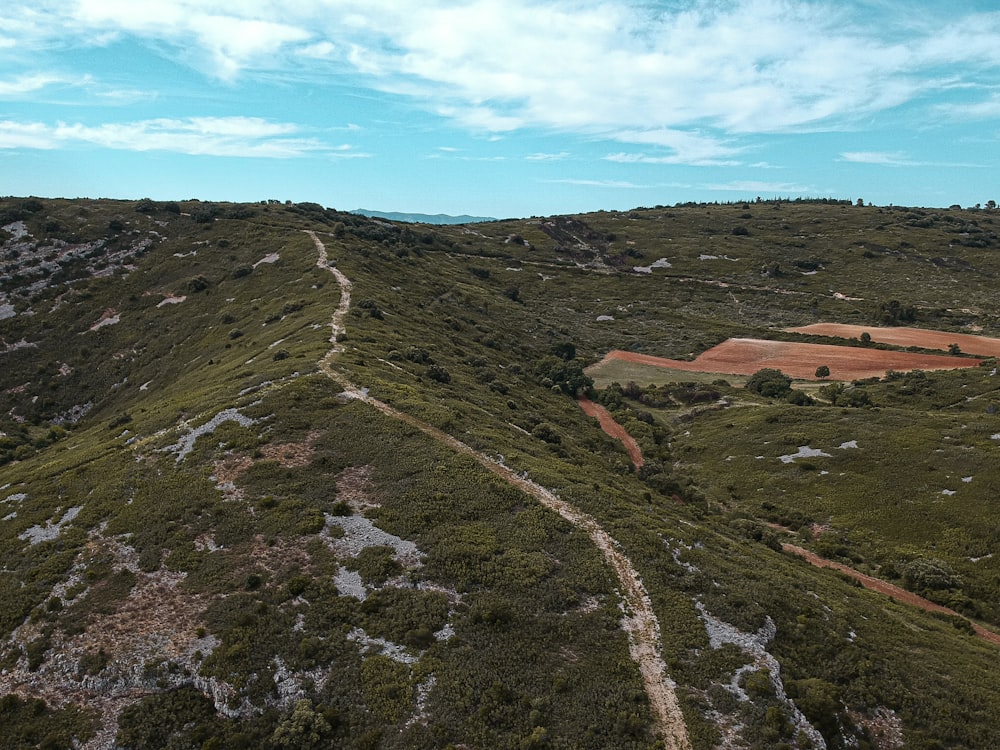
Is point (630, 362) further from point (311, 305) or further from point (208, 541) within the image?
point (208, 541)

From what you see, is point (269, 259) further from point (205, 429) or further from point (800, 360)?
point (800, 360)

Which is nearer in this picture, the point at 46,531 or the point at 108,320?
the point at 46,531

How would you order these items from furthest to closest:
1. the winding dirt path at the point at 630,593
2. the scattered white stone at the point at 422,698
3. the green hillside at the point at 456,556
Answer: the green hillside at the point at 456,556 → the winding dirt path at the point at 630,593 → the scattered white stone at the point at 422,698

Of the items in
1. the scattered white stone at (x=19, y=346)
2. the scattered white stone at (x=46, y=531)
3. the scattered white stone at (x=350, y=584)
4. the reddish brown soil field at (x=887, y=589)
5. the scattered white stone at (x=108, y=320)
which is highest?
the scattered white stone at (x=108, y=320)

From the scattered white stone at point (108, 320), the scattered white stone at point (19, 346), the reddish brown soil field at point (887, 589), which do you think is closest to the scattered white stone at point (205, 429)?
the reddish brown soil field at point (887, 589)

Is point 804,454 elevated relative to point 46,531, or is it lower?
lower

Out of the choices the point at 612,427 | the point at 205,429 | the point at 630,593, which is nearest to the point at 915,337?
the point at 612,427

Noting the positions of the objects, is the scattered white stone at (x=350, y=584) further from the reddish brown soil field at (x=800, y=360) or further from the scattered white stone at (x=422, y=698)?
the reddish brown soil field at (x=800, y=360)

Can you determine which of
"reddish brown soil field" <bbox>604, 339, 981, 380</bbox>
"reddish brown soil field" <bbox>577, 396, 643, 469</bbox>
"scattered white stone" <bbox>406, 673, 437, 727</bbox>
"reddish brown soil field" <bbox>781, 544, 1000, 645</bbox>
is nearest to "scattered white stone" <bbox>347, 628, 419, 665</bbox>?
"scattered white stone" <bbox>406, 673, 437, 727</bbox>
